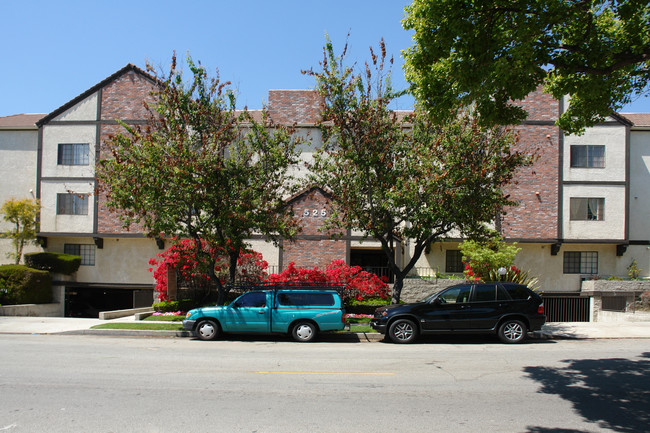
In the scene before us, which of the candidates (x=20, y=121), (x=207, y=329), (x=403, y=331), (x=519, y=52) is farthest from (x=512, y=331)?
(x=20, y=121)

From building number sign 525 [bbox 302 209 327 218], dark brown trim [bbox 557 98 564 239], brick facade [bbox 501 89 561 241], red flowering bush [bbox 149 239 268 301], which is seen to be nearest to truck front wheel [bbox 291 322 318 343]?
red flowering bush [bbox 149 239 268 301]

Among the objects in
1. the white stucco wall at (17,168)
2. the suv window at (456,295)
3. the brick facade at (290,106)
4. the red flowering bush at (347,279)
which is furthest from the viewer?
the white stucco wall at (17,168)

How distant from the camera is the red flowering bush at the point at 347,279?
745 inches

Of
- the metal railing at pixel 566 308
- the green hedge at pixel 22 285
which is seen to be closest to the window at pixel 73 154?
the green hedge at pixel 22 285

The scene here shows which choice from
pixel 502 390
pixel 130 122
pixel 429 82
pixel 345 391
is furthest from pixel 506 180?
pixel 130 122

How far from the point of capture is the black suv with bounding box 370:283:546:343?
44.5ft

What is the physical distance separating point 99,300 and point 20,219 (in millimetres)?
5925

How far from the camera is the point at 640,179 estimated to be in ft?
78.5

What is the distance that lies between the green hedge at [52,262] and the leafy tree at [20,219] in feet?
2.18

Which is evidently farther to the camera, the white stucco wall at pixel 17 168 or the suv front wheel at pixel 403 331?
the white stucco wall at pixel 17 168

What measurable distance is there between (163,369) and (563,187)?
19987 millimetres

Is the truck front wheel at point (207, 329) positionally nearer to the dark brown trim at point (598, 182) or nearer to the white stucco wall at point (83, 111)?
the white stucco wall at point (83, 111)

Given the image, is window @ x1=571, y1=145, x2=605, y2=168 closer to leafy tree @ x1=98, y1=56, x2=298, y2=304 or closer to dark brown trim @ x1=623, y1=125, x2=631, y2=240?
dark brown trim @ x1=623, y1=125, x2=631, y2=240

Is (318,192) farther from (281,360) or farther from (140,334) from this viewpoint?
(281,360)
